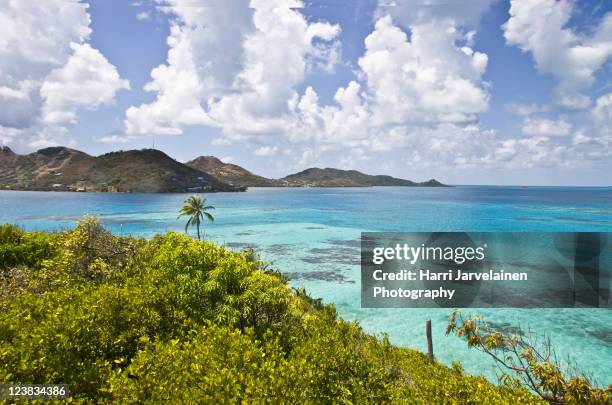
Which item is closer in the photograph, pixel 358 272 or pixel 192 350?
pixel 192 350

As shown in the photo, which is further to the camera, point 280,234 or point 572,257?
point 280,234

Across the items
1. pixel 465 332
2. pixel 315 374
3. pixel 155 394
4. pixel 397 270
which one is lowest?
pixel 397 270

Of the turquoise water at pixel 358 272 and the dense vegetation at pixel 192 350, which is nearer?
the dense vegetation at pixel 192 350

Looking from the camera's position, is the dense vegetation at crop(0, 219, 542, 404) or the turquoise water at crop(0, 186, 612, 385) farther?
the turquoise water at crop(0, 186, 612, 385)

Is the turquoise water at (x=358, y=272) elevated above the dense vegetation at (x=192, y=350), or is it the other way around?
the dense vegetation at (x=192, y=350)

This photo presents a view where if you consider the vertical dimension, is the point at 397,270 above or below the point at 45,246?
below

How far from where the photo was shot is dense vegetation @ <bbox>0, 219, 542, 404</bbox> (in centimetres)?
581

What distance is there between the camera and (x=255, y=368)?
20.4ft

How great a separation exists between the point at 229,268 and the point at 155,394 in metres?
5.93

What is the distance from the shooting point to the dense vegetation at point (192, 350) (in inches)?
229

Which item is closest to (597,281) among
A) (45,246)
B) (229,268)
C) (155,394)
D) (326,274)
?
(326,274)

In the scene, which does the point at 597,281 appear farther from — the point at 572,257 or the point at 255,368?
the point at 255,368

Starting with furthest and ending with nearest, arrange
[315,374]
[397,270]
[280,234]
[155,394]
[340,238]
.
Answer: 1. [280,234]
2. [340,238]
3. [397,270]
4. [315,374]
5. [155,394]

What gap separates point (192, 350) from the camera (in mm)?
6895
